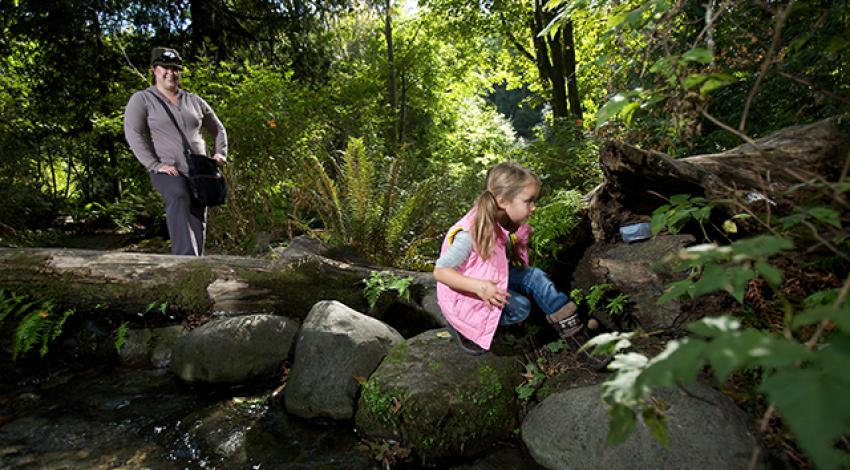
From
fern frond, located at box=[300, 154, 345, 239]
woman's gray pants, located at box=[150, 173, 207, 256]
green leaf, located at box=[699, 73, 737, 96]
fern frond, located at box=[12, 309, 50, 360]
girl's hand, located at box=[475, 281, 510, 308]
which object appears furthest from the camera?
fern frond, located at box=[300, 154, 345, 239]

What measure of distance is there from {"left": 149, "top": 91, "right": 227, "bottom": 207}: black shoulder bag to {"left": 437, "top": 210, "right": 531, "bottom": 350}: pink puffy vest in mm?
2727

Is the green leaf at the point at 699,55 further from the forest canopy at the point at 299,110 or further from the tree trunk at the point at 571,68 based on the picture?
the tree trunk at the point at 571,68

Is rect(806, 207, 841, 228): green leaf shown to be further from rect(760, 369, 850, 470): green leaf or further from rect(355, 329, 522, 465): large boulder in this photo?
rect(355, 329, 522, 465): large boulder

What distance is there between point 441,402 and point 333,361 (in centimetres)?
86

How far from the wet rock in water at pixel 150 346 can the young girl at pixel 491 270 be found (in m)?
2.56

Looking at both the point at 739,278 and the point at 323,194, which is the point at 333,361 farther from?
the point at 323,194

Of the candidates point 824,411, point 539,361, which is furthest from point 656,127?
point 824,411

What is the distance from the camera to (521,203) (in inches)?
112

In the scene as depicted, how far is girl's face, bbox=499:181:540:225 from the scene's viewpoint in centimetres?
281

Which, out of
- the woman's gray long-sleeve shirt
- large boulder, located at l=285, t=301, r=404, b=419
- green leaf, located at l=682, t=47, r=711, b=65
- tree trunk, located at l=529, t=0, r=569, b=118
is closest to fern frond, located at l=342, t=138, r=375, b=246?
the woman's gray long-sleeve shirt

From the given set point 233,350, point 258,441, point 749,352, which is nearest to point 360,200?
point 233,350

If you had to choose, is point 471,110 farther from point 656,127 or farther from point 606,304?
point 606,304

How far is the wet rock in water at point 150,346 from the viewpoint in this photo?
386cm

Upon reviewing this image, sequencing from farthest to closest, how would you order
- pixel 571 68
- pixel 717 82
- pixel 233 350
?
pixel 571 68
pixel 233 350
pixel 717 82
